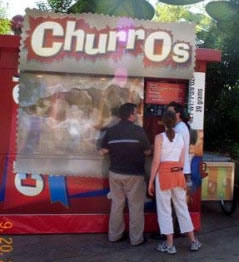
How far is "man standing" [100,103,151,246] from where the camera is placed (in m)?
5.64

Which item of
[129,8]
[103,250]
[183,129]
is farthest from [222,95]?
[103,250]

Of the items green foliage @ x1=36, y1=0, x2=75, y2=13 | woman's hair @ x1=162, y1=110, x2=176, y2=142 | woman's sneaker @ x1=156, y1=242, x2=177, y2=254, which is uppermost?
green foliage @ x1=36, y1=0, x2=75, y2=13

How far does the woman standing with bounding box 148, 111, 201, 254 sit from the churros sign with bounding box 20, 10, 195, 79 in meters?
0.89

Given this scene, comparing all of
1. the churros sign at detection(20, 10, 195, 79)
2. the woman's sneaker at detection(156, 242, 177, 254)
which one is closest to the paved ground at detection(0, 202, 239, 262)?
the woman's sneaker at detection(156, 242, 177, 254)

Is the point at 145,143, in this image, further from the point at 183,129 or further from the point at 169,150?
the point at 183,129

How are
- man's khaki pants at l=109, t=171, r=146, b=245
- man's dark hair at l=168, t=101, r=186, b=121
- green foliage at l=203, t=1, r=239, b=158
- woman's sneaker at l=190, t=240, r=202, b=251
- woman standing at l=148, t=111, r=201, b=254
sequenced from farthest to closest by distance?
1. green foliage at l=203, t=1, r=239, b=158
2. man's dark hair at l=168, t=101, r=186, b=121
3. man's khaki pants at l=109, t=171, r=146, b=245
4. woman's sneaker at l=190, t=240, r=202, b=251
5. woman standing at l=148, t=111, r=201, b=254

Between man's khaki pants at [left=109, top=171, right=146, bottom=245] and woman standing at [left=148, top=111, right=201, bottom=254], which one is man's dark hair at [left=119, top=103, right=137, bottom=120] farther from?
man's khaki pants at [left=109, top=171, right=146, bottom=245]

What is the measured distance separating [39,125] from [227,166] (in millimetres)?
2904

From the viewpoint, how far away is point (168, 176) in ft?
17.7

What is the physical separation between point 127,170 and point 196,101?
1396 millimetres

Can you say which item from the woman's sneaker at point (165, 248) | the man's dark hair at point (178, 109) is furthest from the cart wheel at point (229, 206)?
the woman's sneaker at point (165, 248)

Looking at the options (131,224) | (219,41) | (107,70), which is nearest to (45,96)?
(107,70)

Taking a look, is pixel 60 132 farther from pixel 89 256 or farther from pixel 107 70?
pixel 89 256

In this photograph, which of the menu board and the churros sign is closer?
the churros sign
